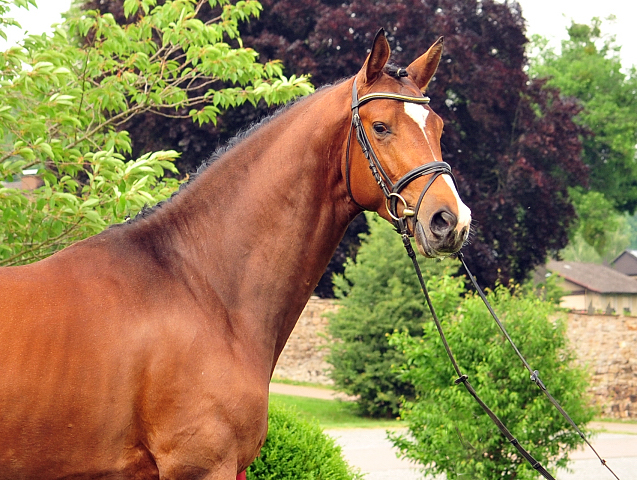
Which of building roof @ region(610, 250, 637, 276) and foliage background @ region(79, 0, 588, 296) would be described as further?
building roof @ region(610, 250, 637, 276)

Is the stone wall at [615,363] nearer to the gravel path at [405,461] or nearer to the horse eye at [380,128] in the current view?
the gravel path at [405,461]

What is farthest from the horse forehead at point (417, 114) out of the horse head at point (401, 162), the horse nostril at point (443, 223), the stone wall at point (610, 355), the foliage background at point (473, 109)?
the foliage background at point (473, 109)

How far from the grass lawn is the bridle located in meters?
12.3

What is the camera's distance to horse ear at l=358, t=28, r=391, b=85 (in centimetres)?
297

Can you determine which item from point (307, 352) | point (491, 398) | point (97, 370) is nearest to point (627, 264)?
point (307, 352)

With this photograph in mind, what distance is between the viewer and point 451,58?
71.6 ft

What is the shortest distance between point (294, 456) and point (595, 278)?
59.5 meters

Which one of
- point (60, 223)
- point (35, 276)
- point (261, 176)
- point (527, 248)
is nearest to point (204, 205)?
point (261, 176)

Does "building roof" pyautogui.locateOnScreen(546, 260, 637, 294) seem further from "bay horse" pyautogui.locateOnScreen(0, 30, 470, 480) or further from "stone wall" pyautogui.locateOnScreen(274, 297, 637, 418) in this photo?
"bay horse" pyautogui.locateOnScreen(0, 30, 470, 480)

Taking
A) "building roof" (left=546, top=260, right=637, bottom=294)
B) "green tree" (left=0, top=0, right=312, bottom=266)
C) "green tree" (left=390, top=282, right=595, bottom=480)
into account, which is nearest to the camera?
"green tree" (left=0, top=0, right=312, bottom=266)

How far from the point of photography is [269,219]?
10.0 feet

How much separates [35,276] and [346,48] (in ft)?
Answer: 64.2

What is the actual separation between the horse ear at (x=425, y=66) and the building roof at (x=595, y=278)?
55.8 m

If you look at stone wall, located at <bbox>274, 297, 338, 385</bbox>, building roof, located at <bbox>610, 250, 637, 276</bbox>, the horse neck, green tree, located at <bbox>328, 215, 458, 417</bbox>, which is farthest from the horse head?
building roof, located at <bbox>610, 250, 637, 276</bbox>
